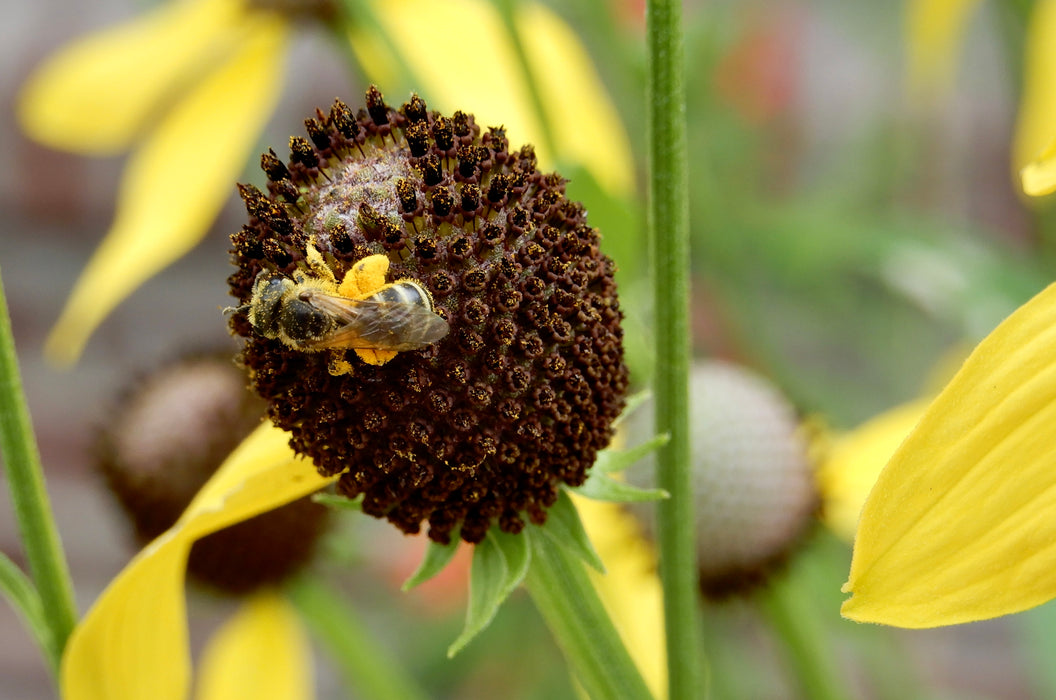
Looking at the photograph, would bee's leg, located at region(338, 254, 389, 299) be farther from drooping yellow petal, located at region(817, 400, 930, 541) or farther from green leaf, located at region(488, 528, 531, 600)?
drooping yellow petal, located at region(817, 400, 930, 541)

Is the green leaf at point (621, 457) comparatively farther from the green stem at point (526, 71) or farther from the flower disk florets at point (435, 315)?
the green stem at point (526, 71)

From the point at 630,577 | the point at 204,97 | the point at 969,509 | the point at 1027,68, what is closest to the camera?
the point at 969,509

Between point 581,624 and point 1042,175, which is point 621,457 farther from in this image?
point 1042,175

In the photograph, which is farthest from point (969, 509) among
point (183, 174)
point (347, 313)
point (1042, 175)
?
point (183, 174)

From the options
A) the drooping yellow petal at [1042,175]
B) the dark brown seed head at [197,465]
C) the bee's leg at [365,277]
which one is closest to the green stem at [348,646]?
the dark brown seed head at [197,465]

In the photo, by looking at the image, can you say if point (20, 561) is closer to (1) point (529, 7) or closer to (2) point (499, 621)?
(2) point (499, 621)

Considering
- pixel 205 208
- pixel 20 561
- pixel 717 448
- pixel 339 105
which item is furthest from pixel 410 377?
pixel 20 561
